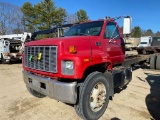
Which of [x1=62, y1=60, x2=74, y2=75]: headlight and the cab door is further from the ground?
the cab door

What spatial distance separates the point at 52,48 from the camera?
380cm

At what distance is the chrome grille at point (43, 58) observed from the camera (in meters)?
3.77

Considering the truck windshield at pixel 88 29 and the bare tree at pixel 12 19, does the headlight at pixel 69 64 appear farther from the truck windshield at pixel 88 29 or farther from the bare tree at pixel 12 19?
the bare tree at pixel 12 19

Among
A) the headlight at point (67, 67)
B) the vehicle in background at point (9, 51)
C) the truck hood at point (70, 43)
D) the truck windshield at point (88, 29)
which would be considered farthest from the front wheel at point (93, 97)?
the vehicle in background at point (9, 51)

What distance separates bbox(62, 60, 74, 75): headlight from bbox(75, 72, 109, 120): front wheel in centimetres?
47

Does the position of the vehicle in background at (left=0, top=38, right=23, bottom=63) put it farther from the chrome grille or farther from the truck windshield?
the chrome grille

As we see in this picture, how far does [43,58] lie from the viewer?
4.01 meters

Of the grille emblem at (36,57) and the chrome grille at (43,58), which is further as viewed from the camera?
the grille emblem at (36,57)

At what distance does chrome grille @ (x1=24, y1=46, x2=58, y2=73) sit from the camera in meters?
3.77

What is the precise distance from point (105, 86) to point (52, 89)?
1400mm

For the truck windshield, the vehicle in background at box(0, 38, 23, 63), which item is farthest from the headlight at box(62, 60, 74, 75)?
the vehicle in background at box(0, 38, 23, 63)

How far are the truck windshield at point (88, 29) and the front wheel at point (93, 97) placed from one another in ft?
4.17

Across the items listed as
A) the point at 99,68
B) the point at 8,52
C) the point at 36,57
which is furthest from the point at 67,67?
the point at 8,52

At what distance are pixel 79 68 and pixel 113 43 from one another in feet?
6.75
